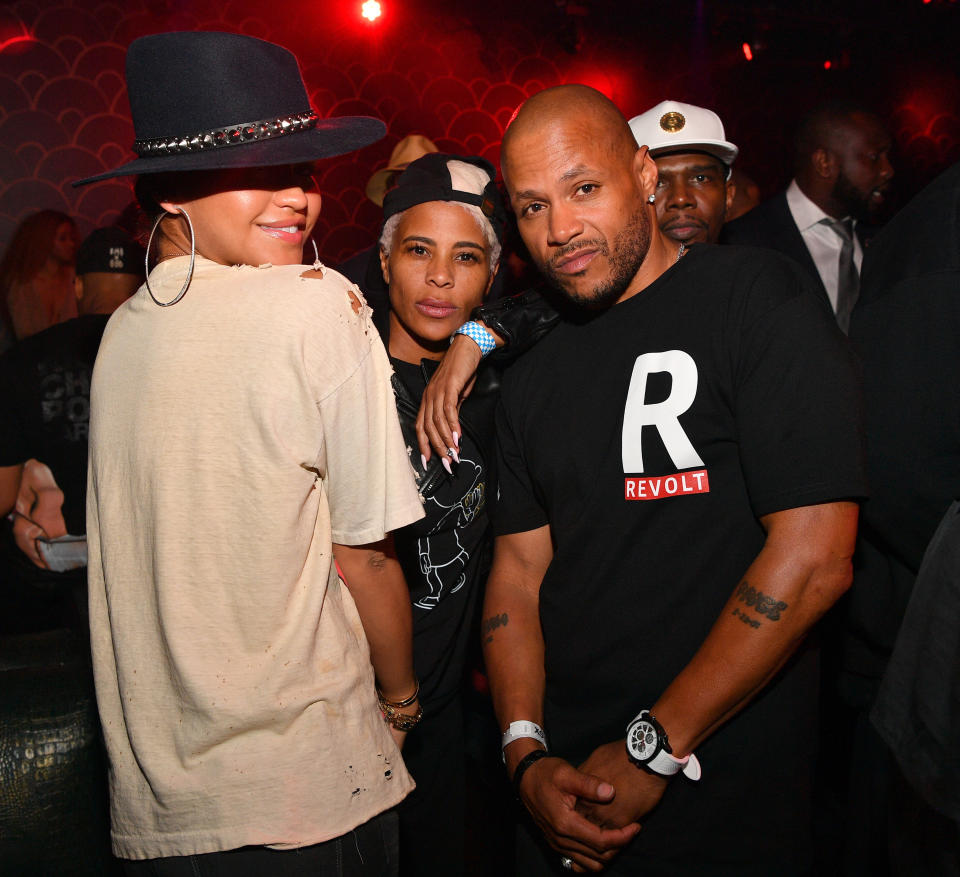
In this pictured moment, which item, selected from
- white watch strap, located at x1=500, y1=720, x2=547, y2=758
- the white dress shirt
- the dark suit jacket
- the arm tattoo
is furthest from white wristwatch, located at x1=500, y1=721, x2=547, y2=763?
the white dress shirt

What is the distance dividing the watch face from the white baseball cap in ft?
6.44

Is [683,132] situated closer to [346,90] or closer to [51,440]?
[51,440]

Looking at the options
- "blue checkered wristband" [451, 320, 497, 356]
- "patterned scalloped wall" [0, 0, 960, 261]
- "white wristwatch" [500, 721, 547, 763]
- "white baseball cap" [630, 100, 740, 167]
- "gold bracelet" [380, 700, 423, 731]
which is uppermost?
"patterned scalloped wall" [0, 0, 960, 261]

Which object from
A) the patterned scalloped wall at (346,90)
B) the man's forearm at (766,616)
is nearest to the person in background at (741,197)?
the patterned scalloped wall at (346,90)

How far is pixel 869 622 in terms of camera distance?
1857 millimetres

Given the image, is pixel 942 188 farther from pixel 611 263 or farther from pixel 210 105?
pixel 210 105

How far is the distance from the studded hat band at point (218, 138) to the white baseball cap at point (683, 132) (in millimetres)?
1698

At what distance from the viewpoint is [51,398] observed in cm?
254

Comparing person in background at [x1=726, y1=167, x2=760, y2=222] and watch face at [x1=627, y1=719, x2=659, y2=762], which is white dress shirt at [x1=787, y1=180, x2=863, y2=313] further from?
watch face at [x1=627, y1=719, x2=659, y2=762]

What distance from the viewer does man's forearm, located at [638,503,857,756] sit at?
126cm

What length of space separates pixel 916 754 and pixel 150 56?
1.86m

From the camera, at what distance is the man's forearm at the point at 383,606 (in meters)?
1.27

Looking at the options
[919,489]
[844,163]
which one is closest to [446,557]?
[919,489]

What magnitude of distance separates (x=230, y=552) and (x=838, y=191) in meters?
4.09
